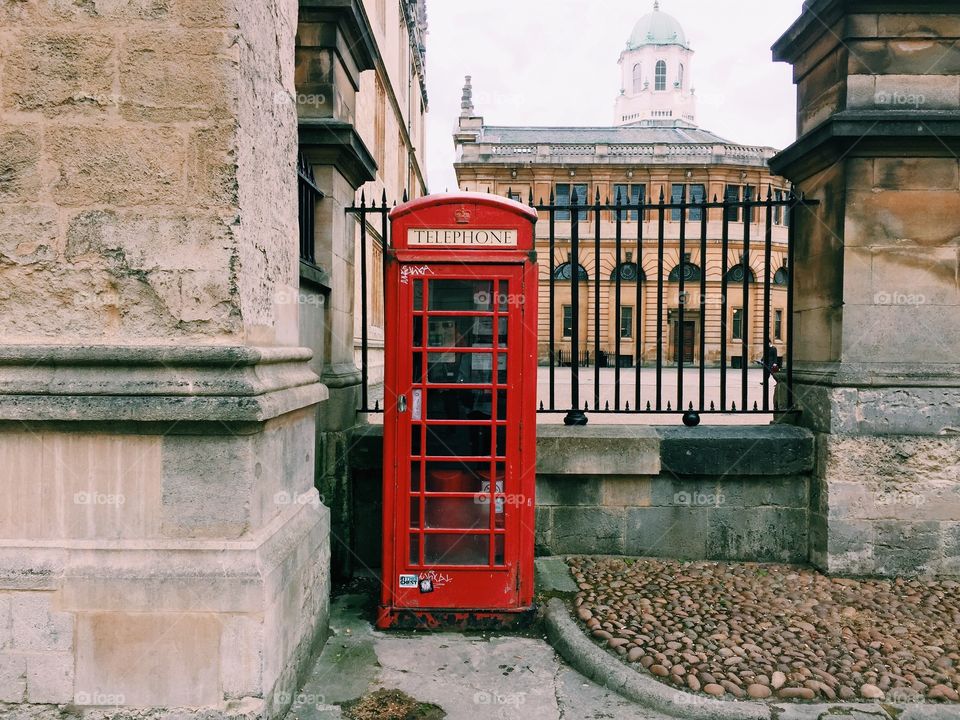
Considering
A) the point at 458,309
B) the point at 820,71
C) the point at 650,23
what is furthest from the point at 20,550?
the point at 650,23

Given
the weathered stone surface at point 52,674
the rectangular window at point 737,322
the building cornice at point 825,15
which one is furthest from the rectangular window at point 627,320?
the weathered stone surface at point 52,674

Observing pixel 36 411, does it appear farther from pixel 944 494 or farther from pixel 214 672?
pixel 944 494

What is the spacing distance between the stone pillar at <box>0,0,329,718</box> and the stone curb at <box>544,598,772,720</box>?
1.67 m

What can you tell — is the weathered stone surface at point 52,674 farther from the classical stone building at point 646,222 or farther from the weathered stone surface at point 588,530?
the classical stone building at point 646,222

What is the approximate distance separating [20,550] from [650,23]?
96692 millimetres

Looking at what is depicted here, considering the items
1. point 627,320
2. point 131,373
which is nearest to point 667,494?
point 131,373

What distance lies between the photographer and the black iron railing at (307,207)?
179 inches

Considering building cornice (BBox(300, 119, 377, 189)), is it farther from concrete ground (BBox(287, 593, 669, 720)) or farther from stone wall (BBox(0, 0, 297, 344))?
concrete ground (BBox(287, 593, 669, 720))

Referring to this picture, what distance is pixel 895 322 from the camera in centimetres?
488

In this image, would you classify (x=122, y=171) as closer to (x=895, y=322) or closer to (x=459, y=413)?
(x=459, y=413)

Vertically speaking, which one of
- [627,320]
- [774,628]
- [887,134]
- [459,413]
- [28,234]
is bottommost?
[774,628]

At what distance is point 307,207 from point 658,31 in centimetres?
9300

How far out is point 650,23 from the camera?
84812 mm

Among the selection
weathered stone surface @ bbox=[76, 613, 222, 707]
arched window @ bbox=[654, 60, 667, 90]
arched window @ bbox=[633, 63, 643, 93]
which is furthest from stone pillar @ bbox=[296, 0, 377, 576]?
arched window @ bbox=[633, 63, 643, 93]
